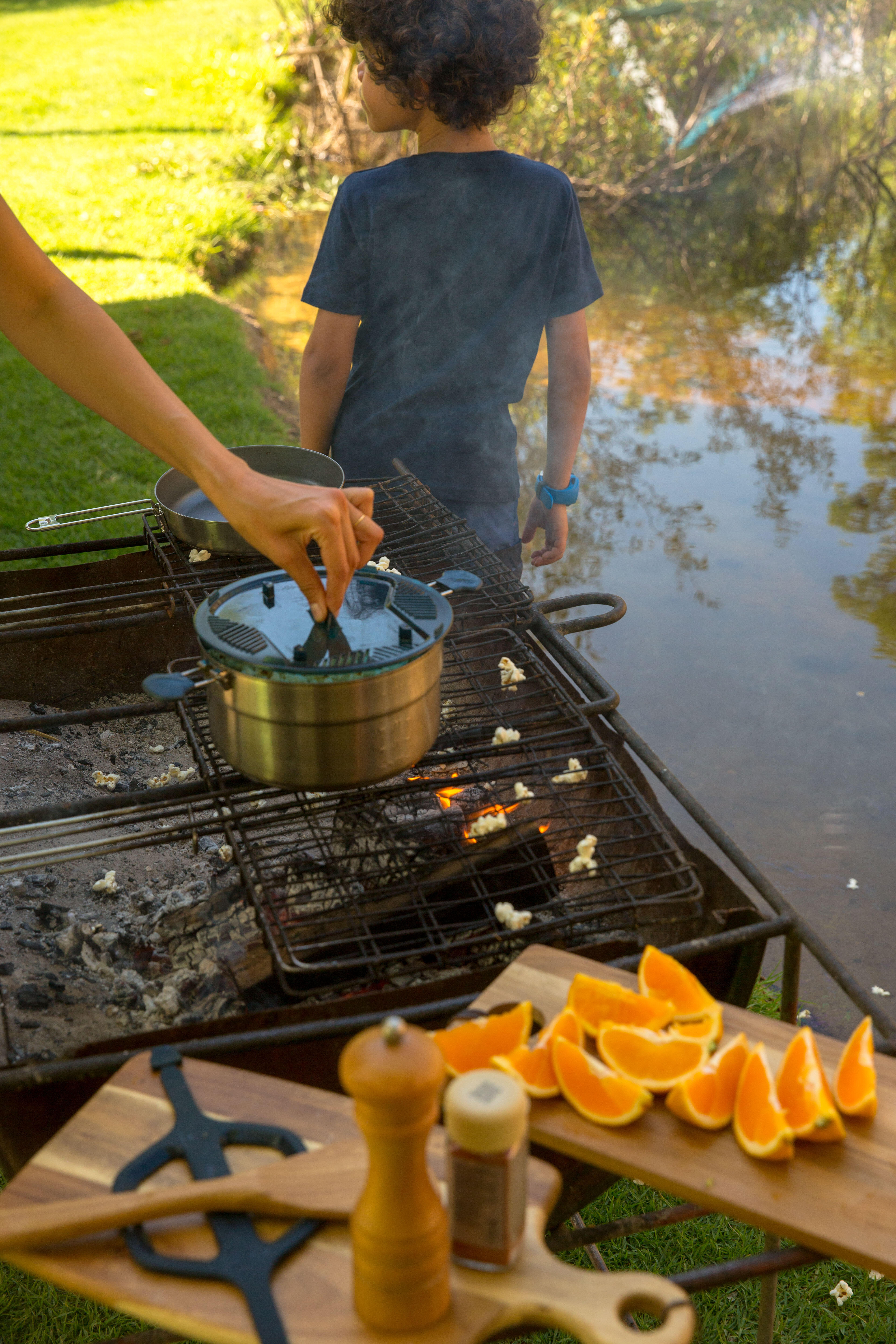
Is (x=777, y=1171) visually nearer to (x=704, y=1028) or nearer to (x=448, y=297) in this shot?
(x=704, y=1028)

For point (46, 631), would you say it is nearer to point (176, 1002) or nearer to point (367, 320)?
point (176, 1002)

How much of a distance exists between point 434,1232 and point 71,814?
90cm

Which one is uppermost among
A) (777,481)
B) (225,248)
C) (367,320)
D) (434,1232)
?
(367,320)

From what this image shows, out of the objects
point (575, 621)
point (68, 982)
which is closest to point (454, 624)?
point (575, 621)

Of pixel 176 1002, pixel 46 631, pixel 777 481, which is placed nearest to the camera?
pixel 176 1002

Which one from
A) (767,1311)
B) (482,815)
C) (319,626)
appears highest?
(319,626)

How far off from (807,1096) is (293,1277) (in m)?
0.56

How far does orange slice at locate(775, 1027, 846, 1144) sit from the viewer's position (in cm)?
107

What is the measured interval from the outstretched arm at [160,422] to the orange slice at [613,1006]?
2.03 ft

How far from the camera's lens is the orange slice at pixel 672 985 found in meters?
1.26

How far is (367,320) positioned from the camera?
2834 mm

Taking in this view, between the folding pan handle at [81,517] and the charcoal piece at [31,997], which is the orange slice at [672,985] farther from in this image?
the folding pan handle at [81,517]

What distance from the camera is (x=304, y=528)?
1422mm

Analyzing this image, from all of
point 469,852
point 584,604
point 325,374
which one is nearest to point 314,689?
point 469,852
